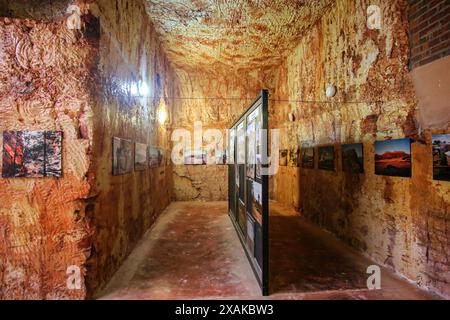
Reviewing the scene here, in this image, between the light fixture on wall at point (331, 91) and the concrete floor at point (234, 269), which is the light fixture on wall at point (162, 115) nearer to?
the concrete floor at point (234, 269)

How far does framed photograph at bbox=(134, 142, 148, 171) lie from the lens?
4.57 metres

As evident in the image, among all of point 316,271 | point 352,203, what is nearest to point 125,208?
point 316,271

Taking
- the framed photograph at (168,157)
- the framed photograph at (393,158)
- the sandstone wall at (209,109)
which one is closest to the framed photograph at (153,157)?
the framed photograph at (168,157)

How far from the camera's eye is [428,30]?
3016 millimetres

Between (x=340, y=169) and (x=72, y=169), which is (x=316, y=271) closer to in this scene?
(x=340, y=169)

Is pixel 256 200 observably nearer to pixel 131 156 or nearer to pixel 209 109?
pixel 131 156

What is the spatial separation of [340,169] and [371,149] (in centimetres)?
98

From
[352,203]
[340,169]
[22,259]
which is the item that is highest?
[340,169]

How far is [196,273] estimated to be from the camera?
3502 millimetres

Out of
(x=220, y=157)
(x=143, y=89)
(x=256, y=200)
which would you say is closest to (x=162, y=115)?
(x=143, y=89)

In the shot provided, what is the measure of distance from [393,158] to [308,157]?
114 inches

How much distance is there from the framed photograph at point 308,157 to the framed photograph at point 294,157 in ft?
1.43

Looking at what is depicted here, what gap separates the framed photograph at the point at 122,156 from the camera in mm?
3516
